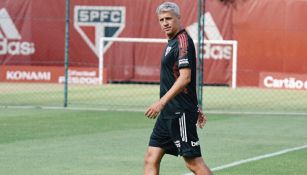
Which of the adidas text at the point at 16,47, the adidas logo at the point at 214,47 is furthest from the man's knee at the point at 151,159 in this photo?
A: the adidas text at the point at 16,47

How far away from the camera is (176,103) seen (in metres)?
9.44

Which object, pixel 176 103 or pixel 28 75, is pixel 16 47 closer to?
pixel 28 75

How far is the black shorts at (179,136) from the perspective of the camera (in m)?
9.40

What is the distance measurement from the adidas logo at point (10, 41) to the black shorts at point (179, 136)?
26.7 metres

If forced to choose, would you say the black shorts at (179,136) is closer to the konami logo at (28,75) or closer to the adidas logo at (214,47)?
the konami logo at (28,75)

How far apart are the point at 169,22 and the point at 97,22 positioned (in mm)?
27229

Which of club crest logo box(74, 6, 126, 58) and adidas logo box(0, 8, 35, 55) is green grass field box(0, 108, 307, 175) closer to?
adidas logo box(0, 8, 35, 55)

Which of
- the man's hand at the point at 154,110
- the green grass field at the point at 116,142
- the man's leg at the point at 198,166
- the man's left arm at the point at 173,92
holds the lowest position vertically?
the green grass field at the point at 116,142

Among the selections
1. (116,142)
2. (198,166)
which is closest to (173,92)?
(198,166)

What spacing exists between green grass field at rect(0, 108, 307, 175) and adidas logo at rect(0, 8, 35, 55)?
13.2 meters

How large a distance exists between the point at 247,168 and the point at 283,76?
20287mm

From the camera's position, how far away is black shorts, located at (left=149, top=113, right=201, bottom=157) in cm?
940

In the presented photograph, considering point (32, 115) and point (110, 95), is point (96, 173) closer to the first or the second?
point (32, 115)

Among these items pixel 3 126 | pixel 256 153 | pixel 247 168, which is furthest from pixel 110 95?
pixel 247 168
